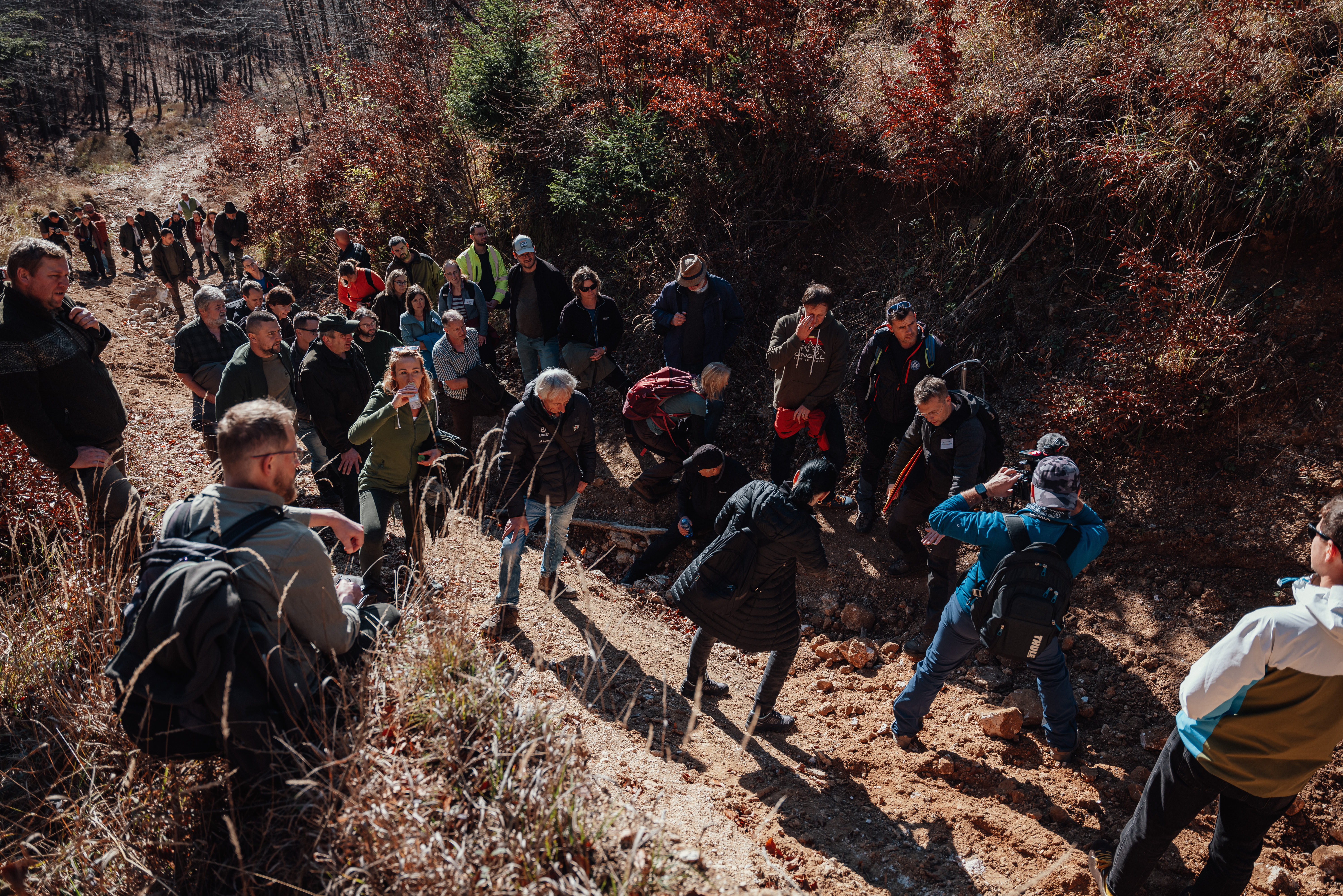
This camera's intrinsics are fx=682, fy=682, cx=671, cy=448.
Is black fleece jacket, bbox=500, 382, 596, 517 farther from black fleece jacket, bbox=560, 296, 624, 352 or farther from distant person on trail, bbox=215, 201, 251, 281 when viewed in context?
distant person on trail, bbox=215, 201, 251, 281

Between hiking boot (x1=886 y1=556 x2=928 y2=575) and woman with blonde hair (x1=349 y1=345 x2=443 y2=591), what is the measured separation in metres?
3.88

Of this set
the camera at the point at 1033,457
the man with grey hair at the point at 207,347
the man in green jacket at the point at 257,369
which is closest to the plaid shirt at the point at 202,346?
the man with grey hair at the point at 207,347

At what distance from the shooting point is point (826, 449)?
257 inches

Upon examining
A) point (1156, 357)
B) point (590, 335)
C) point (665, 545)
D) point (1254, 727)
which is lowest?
point (665, 545)

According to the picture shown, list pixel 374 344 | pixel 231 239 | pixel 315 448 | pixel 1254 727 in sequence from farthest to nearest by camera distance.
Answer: pixel 231 239 < pixel 315 448 < pixel 374 344 < pixel 1254 727

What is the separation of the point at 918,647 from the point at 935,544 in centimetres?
102

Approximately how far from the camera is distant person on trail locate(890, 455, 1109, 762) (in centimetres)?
368

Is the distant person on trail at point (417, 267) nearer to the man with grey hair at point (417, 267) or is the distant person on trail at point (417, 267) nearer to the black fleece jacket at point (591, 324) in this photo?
the man with grey hair at point (417, 267)

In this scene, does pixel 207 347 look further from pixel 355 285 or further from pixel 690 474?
pixel 690 474

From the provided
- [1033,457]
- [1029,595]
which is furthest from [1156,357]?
Answer: [1029,595]

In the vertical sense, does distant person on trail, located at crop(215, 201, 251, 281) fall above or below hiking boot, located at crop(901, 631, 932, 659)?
above

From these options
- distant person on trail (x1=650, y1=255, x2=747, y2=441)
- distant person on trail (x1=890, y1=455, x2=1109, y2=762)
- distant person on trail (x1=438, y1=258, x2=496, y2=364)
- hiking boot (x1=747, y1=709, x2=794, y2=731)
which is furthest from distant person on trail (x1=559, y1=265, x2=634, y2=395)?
distant person on trail (x1=890, y1=455, x2=1109, y2=762)

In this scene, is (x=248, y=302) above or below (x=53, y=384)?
above

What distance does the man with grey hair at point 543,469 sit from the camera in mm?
4656
